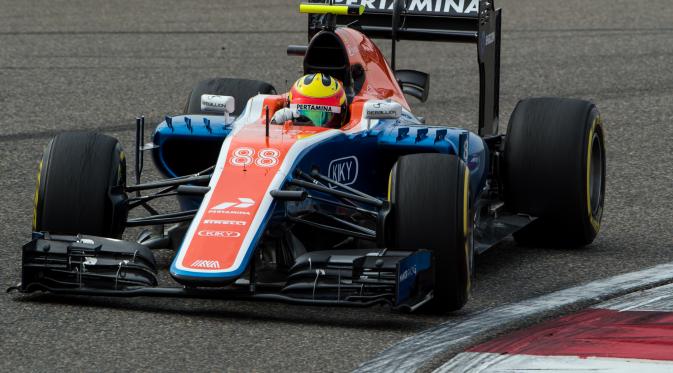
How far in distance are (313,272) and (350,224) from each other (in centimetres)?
60

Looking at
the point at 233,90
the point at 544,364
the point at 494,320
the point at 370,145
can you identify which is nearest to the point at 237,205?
the point at 370,145

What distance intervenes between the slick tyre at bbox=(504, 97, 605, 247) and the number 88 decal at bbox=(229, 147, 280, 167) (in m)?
1.84

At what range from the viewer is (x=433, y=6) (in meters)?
9.61

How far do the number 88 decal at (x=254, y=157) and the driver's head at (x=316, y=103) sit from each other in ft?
2.38

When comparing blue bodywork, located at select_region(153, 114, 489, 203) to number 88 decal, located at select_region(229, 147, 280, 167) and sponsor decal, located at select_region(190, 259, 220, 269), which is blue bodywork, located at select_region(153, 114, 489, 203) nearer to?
number 88 decal, located at select_region(229, 147, 280, 167)

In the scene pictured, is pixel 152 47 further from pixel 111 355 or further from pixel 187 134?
pixel 111 355

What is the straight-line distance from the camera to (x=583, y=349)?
643 centimetres

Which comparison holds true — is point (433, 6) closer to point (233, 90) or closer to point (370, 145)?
point (233, 90)

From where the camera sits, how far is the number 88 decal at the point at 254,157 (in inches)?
284

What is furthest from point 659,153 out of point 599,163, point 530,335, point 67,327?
point 67,327

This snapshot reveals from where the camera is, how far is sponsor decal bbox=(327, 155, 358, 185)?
7645 mm

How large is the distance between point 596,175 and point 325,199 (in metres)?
2.29

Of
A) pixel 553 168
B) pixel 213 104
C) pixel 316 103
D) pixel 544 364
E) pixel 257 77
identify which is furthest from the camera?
pixel 257 77

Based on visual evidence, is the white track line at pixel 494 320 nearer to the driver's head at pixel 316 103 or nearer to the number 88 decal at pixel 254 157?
the number 88 decal at pixel 254 157
